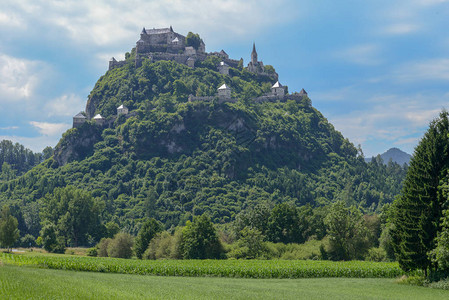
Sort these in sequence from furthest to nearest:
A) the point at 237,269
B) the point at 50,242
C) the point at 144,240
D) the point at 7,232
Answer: the point at 50,242, the point at 7,232, the point at 144,240, the point at 237,269

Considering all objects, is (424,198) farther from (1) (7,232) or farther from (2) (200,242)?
(1) (7,232)

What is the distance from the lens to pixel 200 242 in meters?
90.7

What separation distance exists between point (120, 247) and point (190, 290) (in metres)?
59.3

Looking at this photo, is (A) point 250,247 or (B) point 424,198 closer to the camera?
(B) point 424,198

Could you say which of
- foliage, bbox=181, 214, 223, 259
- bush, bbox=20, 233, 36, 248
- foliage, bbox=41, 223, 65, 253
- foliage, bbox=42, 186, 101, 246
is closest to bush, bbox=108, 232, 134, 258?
foliage, bbox=181, 214, 223, 259

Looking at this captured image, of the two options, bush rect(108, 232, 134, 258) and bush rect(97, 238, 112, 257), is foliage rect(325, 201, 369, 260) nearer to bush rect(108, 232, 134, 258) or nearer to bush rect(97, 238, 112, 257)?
bush rect(108, 232, 134, 258)

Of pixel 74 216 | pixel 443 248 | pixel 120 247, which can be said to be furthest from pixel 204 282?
pixel 74 216

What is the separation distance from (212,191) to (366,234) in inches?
3913

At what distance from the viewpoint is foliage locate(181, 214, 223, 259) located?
89.9m

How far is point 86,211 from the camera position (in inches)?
5438

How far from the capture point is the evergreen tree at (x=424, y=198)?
164 ft

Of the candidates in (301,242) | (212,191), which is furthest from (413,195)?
(212,191)

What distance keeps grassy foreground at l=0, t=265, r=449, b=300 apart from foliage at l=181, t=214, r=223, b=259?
117ft

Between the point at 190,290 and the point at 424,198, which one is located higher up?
the point at 424,198
